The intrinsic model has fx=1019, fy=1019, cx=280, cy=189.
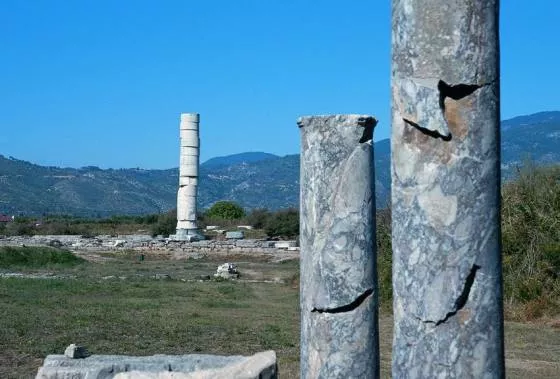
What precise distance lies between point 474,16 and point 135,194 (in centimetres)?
12740

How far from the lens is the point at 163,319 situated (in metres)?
17.0

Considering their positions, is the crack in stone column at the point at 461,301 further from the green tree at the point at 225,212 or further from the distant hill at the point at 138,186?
the distant hill at the point at 138,186

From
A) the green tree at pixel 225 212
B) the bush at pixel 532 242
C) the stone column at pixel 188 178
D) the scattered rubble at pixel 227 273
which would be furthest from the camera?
the green tree at pixel 225 212

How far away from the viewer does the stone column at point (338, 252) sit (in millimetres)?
8250

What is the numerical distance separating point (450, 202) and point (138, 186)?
135 metres

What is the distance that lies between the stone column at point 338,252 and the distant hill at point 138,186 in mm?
89200

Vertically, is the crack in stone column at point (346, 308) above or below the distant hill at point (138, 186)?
below

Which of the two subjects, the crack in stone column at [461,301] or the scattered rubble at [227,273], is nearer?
the crack in stone column at [461,301]

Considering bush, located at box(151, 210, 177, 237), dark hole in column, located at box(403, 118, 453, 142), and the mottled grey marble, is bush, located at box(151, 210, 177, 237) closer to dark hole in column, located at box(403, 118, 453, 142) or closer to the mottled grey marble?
the mottled grey marble

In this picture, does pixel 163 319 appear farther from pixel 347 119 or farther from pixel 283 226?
pixel 283 226

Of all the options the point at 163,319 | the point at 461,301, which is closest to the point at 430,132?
the point at 461,301

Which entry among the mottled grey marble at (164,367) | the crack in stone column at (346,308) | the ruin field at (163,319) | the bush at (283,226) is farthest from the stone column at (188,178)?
the crack in stone column at (346,308)

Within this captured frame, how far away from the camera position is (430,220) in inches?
235

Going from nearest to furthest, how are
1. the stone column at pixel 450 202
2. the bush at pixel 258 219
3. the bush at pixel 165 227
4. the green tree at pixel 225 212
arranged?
the stone column at pixel 450 202, the bush at pixel 165 227, the bush at pixel 258 219, the green tree at pixel 225 212
